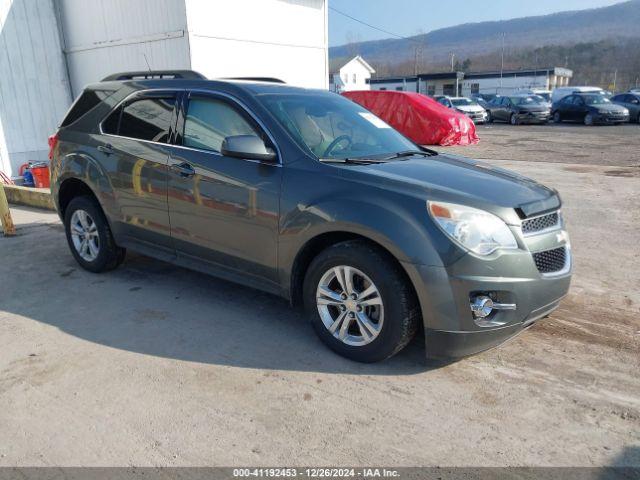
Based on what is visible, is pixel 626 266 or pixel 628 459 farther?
pixel 626 266

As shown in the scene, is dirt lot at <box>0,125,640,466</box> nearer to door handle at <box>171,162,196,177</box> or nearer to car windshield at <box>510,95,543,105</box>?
door handle at <box>171,162,196,177</box>

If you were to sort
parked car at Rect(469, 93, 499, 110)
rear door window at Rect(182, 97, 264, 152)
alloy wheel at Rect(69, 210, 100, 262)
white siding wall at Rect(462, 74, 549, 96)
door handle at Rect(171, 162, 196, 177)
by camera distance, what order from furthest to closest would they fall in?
white siding wall at Rect(462, 74, 549, 96) < parked car at Rect(469, 93, 499, 110) < alloy wheel at Rect(69, 210, 100, 262) < door handle at Rect(171, 162, 196, 177) < rear door window at Rect(182, 97, 264, 152)

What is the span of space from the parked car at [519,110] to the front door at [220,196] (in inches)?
1012

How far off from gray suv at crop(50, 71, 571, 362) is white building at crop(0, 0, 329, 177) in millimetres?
5455

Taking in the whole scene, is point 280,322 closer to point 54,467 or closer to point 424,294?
point 424,294

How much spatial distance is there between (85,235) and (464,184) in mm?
3796

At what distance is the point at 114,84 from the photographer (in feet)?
16.5

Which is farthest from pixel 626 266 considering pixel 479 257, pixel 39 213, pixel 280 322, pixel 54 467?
pixel 39 213

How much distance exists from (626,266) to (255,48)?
29.0ft

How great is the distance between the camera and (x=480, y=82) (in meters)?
65.2

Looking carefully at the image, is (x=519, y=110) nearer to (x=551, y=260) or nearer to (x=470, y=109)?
(x=470, y=109)

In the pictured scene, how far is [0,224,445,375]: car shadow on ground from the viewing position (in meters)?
3.59

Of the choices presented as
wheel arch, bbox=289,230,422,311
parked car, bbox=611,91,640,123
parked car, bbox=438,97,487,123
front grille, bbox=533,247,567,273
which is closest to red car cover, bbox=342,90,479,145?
parked car, bbox=438,97,487,123

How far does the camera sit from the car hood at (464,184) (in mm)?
3248
